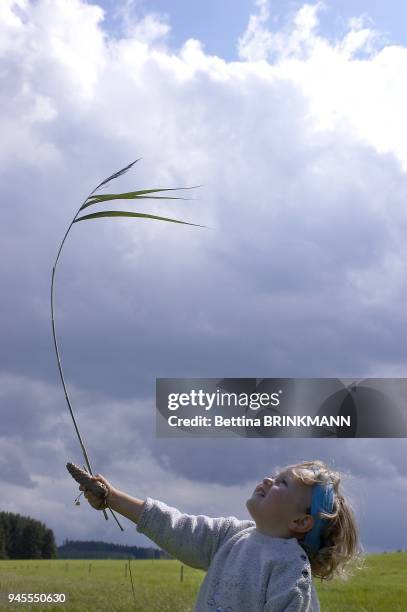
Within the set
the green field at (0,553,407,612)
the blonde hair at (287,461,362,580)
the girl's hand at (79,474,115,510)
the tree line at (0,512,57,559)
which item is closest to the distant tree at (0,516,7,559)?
the tree line at (0,512,57,559)

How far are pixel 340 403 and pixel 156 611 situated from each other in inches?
115

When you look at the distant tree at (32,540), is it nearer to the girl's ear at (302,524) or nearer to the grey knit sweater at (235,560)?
the grey knit sweater at (235,560)

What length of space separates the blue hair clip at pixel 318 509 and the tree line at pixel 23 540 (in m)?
8.37

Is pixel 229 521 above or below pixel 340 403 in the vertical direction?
below

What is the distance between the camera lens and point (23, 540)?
470 inches

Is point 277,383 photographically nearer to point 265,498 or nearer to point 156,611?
point 156,611

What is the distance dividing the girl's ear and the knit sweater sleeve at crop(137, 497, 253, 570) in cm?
29

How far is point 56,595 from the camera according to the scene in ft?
24.9

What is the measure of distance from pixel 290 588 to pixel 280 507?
1.01ft

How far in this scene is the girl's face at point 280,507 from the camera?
122 inches

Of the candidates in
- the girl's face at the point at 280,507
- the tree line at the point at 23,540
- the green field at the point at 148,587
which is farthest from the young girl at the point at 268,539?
the tree line at the point at 23,540

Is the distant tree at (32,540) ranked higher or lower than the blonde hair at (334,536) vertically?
higher

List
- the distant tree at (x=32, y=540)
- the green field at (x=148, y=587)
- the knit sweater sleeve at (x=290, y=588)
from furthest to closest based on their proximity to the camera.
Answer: the distant tree at (x=32, y=540)
the green field at (x=148, y=587)
the knit sweater sleeve at (x=290, y=588)

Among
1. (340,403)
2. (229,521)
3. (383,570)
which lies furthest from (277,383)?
(229,521)
